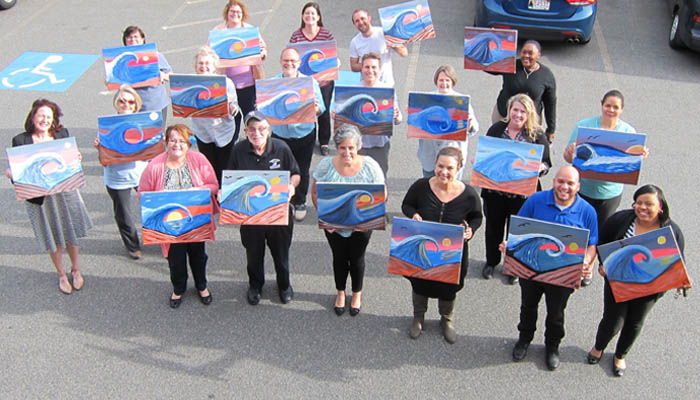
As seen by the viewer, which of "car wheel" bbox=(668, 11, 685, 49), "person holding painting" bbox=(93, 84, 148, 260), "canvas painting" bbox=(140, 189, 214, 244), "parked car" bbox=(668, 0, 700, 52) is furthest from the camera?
"car wheel" bbox=(668, 11, 685, 49)

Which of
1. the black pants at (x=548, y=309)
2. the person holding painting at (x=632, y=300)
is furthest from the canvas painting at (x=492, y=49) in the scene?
the black pants at (x=548, y=309)

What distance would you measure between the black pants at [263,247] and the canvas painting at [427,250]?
1.05 metres

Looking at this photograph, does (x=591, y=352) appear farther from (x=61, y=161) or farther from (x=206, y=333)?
(x=61, y=161)

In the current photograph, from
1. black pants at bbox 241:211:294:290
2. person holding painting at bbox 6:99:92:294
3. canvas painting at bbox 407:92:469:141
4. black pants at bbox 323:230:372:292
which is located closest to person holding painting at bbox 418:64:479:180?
canvas painting at bbox 407:92:469:141

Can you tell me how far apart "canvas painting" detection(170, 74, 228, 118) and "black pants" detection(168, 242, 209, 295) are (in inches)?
52.6

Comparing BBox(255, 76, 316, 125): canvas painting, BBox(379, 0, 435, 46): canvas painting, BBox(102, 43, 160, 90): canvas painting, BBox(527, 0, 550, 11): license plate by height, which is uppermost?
BBox(527, 0, 550, 11): license plate

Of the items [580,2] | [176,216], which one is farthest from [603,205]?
[580,2]

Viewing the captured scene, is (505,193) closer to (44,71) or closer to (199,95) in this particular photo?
(199,95)

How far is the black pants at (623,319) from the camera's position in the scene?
441 centimetres

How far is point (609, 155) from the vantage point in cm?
490

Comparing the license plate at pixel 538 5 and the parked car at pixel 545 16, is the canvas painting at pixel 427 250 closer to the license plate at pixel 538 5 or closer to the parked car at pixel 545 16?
the parked car at pixel 545 16

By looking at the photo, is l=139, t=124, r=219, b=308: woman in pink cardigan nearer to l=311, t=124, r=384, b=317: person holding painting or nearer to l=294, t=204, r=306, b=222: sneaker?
l=311, t=124, r=384, b=317: person holding painting

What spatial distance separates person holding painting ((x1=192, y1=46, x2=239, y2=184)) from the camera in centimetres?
584

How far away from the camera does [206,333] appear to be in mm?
5160
